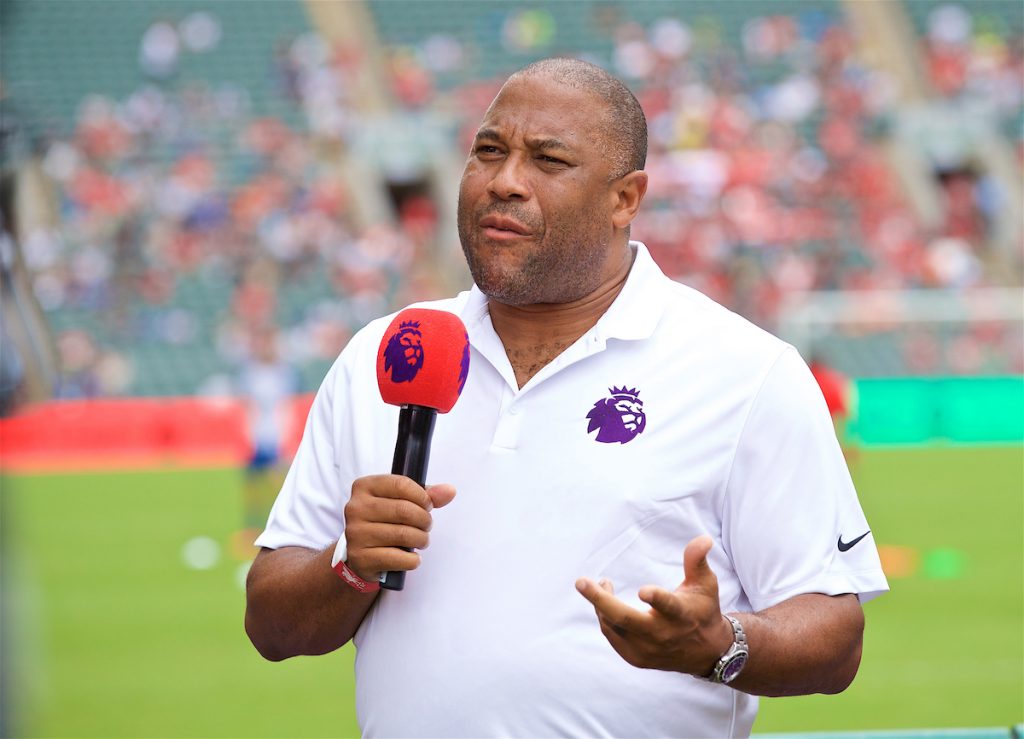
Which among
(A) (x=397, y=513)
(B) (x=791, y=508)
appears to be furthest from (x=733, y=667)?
(A) (x=397, y=513)

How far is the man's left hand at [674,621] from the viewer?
7.09 feet

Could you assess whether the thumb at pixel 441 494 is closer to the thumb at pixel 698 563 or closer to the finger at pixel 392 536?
the finger at pixel 392 536

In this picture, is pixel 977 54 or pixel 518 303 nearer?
pixel 518 303

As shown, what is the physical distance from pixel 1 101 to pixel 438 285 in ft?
77.5

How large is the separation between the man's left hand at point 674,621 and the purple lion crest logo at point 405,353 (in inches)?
19.2

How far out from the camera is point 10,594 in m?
1.59

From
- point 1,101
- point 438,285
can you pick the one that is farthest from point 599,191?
point 438,285

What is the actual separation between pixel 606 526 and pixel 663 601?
0.37 meters

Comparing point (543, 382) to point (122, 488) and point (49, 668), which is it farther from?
point (122, 488)

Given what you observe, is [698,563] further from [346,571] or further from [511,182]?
[511,182]

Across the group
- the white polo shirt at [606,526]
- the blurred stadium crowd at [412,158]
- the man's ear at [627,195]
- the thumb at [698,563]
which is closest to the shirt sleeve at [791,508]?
the white polo shirt at [606,526]

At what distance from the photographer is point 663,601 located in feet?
7.06

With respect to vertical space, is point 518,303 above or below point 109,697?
above

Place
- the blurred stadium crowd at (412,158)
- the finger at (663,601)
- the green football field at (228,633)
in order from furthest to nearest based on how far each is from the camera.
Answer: the blurred stadium crowd at (412,158)
the green football field at (228,633)
the finger at (663,601)
